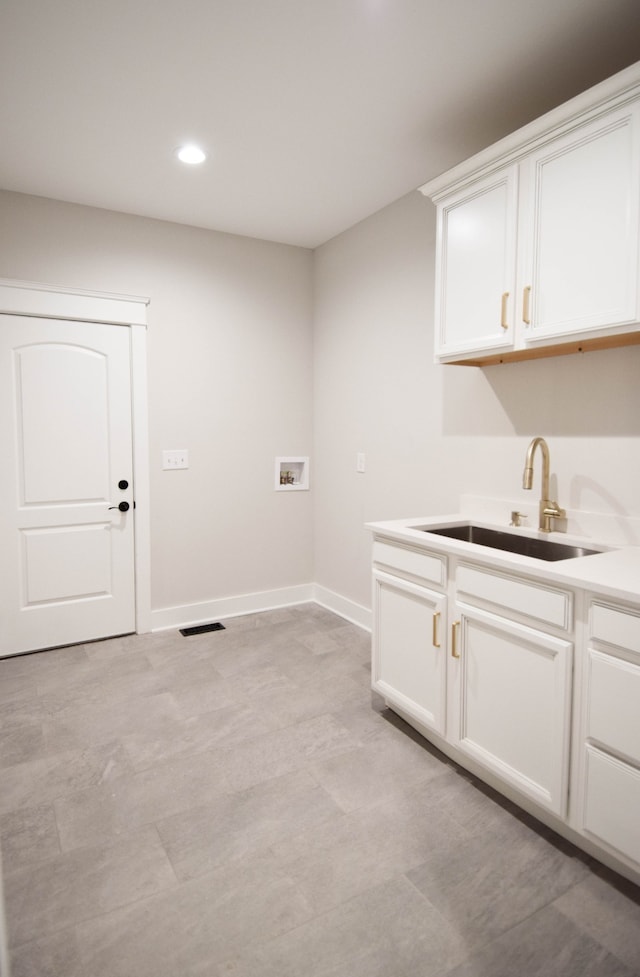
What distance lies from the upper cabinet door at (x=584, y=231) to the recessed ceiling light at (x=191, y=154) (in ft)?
5.04

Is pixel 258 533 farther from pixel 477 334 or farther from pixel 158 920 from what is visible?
pixel 158 920

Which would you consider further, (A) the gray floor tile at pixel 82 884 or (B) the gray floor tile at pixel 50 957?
(A) the gray floor tile at pixel 82 884

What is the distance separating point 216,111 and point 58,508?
225 cm

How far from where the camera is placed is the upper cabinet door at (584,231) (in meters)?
1.75

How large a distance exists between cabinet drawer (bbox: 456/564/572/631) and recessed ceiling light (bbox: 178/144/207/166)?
7.39 ft

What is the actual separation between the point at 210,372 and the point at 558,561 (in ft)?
8.53

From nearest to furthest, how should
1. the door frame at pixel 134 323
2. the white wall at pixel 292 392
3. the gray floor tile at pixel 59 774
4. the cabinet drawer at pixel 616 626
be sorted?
1. the cabinet drawer at pixel 616 626
2. the gray floor tile at pixel 59 774
3. the white wall at pixel 292 392
4. the door frame at pixel 134 323

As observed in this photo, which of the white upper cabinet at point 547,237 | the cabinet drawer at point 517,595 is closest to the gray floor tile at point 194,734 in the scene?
the cabinet drawer at point 517,595

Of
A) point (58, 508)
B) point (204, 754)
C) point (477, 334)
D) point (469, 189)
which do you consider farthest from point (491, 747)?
point (58, 508)

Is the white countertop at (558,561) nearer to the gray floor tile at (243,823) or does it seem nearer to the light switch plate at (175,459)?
the gray floor tile at (243,823)

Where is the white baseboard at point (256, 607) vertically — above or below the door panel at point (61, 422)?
below

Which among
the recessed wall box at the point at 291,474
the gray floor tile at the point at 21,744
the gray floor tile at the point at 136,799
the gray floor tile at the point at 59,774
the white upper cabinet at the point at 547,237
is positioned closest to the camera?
the white upper cabinet at the point at 547,237

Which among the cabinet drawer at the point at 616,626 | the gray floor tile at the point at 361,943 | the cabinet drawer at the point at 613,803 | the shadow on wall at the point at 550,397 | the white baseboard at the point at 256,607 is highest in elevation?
the shadow on wall at the point at 550,397

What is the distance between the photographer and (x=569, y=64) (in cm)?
205
